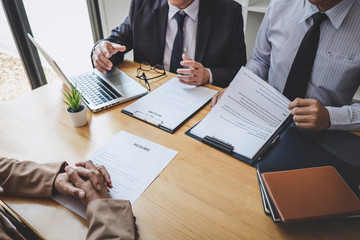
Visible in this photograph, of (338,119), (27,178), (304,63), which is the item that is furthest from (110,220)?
(304,63)

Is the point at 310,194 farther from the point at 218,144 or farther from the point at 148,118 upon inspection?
the point at 148,118

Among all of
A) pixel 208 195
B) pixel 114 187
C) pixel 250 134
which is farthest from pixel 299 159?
pixel 114 187

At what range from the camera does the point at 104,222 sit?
0.55 meters

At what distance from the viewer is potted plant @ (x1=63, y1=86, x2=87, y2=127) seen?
2.83 feet

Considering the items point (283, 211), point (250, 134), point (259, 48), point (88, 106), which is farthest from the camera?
point (259, 48)

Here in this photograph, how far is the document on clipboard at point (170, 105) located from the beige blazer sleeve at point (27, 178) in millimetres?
367

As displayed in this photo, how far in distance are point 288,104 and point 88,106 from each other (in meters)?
0.79

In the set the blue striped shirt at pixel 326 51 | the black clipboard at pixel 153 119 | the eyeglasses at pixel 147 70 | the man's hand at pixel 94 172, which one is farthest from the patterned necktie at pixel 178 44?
the man's hand at pixel 94 172

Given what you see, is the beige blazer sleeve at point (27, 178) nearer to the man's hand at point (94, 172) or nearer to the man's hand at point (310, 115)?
the man's hand at point (94, 172)

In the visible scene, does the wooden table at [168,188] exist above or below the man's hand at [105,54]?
below

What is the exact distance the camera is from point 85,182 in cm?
65

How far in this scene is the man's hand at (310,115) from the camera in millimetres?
818

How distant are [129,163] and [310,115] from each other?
2.08 ft

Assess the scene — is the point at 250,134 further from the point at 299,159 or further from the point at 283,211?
the point at 283,211
